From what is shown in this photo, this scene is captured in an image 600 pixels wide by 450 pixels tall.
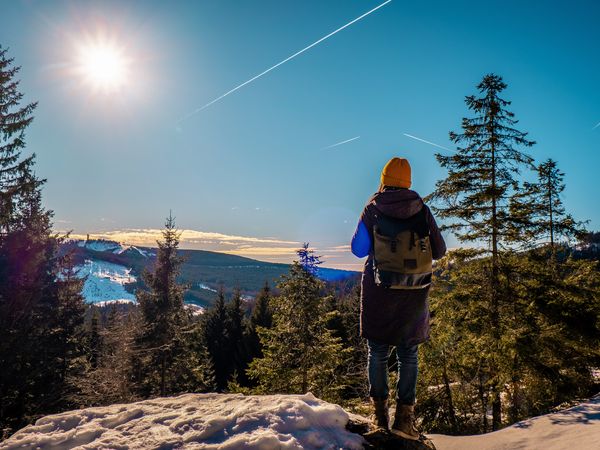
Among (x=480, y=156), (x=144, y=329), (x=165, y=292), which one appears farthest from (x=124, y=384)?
(x=480, y=156)

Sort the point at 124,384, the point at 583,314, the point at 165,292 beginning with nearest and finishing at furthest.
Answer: the point at 583,314 → the point at 124,384 → the point at 165,292

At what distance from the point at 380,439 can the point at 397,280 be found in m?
1.60

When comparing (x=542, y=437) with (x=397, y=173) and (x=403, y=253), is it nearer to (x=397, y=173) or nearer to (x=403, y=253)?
(x=403, y=253)

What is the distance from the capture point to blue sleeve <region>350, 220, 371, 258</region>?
3.87 meters

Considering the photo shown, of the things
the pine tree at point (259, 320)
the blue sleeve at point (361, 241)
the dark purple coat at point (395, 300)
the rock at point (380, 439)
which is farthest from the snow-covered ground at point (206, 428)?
the pine tree at point (259, 320)

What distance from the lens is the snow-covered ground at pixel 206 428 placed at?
3.27 metres

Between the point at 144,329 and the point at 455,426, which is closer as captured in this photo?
the point at 455,426

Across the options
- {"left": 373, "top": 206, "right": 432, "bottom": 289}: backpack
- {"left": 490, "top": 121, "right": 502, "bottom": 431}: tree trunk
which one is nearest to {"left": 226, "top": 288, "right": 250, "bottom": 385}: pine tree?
{"left": 490, "top": 121, "right": 502, "bottom": 431}: tree trunk

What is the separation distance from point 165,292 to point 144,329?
227cm

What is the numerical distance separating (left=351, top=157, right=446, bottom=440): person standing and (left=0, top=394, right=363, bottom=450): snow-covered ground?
2.02 ft

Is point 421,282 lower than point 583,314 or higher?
higher

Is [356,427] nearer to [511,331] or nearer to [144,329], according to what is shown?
[511,331]

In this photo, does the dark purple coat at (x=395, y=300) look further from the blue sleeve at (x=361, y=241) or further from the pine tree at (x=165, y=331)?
the pine tree at (x=165, y=331)

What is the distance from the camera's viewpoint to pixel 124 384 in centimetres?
1827
